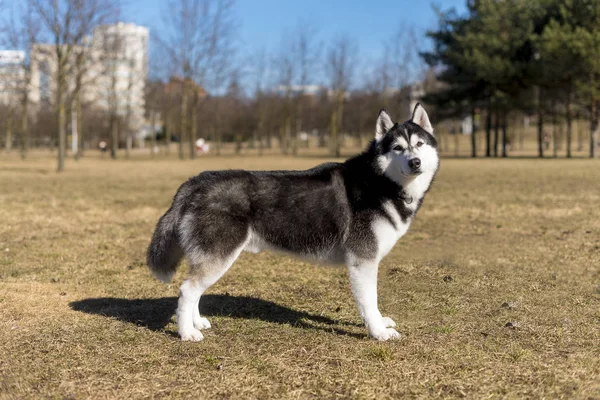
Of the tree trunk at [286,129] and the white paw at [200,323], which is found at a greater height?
the tree trunk at [286,129]

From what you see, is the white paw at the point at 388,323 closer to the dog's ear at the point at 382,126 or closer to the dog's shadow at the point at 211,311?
the dog's shadow at the point at 211,311

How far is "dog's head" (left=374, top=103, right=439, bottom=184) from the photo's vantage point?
15.6ft

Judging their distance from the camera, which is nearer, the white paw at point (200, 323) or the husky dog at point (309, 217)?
the husky dog at point (309, 217)

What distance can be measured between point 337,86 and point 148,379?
51956mm

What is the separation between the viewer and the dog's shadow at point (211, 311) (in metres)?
5.45

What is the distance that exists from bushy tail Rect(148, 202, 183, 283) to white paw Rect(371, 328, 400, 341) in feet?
6.35

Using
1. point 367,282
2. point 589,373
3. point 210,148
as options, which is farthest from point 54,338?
point 210,148

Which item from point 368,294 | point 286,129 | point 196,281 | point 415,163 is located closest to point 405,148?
point 415,163

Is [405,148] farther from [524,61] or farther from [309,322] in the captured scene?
[524,61]

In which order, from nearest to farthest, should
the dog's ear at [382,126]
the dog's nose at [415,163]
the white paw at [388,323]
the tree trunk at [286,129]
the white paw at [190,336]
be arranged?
the dog's nose at [415,163] < the white paw at [190,336] < the dog's ear at [382,126] < the white paw at [388,323] < the tree trunk at [286,129]

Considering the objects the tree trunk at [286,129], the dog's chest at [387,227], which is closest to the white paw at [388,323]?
the dog's chest at [387,227]

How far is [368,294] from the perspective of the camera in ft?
15.8

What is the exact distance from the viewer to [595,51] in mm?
35188

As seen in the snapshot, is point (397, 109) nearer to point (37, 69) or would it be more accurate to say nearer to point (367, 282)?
point (37, 69)
